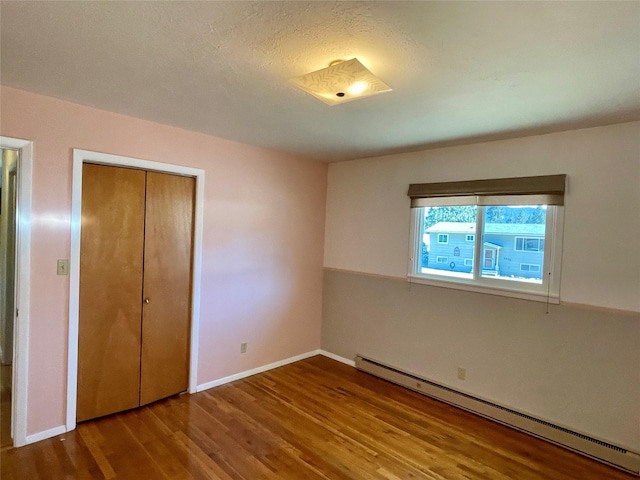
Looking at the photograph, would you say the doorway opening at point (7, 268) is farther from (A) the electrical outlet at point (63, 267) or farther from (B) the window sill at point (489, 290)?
(B) the window sill at point (489, 290)

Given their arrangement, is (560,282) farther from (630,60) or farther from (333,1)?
(333,1)

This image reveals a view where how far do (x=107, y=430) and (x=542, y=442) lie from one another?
133 inches

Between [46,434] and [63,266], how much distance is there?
1212 millimetres

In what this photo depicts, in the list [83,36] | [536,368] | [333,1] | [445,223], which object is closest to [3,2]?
[83,36]

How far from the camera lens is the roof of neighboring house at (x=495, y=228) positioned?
306 cm

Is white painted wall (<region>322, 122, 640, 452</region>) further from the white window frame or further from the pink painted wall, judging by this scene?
the pink painted wall

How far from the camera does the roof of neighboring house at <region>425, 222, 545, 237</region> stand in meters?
3.06

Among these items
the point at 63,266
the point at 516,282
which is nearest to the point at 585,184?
the point at 516,282

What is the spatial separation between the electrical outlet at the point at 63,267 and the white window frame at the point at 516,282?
119 inches

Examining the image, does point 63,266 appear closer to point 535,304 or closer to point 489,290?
point 489,290

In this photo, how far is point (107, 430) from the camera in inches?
109

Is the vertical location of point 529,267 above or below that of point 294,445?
above

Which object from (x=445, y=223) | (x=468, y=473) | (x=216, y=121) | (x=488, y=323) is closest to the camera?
(x=468, y=473)

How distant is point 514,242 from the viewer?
3.18 m
